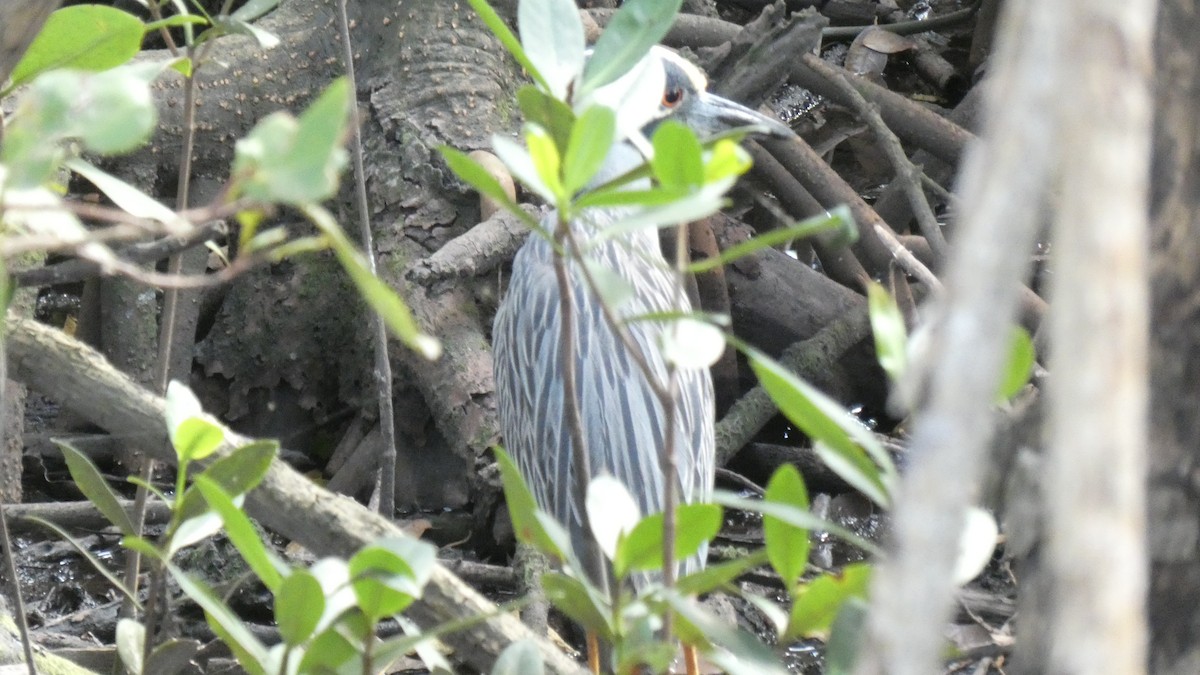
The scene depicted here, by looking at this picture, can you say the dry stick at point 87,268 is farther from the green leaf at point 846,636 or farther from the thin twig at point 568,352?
the green leaf at point 846,636

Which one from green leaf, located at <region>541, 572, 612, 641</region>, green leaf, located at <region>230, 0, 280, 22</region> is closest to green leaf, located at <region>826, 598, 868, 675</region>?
green leaf, located at <region>541, 572, 612, 641</region>

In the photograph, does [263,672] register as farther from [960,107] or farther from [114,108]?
[960,107]

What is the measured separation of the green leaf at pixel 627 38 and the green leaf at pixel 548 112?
4cm

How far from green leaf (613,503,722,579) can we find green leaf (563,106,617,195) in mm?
199

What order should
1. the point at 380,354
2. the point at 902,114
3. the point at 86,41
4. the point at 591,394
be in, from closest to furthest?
1. the point at 86,41
2. the point at 380,354
3. the point at 591,394
4. the point at 902,114

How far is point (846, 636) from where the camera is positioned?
68cm

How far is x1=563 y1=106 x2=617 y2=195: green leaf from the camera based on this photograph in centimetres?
70

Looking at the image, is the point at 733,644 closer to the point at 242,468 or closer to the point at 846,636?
the point at 846,636

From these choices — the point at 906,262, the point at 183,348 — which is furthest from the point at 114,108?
the point at 183,348

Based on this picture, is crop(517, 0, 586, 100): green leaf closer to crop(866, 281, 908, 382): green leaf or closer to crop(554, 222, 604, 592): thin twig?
crop(554, 222, 604, 592): thin twig

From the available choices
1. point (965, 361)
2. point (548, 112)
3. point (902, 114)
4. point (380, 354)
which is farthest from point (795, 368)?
point (965, 361)

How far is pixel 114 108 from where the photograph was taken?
54cm

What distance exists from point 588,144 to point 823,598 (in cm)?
29

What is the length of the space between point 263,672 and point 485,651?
0.23 meters
